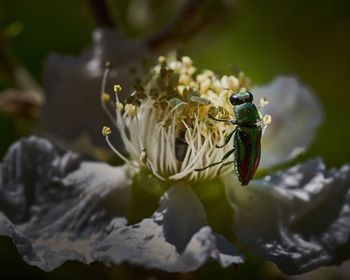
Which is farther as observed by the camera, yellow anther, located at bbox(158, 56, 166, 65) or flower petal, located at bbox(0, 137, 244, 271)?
yellow anther, located at bbox(158, 56, 166, 65)

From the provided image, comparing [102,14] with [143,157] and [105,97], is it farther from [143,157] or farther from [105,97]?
[143,157]

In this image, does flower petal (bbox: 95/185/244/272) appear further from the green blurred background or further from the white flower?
the green blurred background

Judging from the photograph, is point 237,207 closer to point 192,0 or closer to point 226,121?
point 226,121

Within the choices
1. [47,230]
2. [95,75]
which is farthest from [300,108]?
[47,230]

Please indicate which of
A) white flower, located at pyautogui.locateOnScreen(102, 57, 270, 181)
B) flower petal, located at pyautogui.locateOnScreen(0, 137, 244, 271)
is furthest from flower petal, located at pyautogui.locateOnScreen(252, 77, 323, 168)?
flower petal, located at pyautogui.locateOnScreen(0, 137, 244, 271)

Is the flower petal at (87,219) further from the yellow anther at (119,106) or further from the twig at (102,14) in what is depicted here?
the twig at (102,14)

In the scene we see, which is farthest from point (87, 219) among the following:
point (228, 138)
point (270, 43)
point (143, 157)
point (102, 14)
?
point (270, 43)
